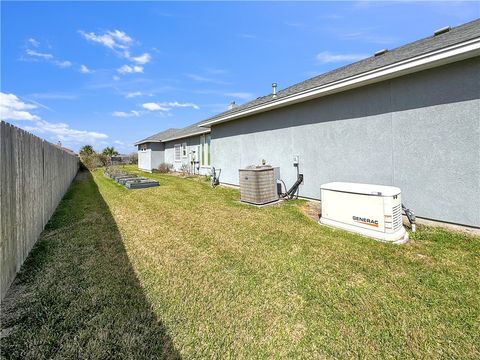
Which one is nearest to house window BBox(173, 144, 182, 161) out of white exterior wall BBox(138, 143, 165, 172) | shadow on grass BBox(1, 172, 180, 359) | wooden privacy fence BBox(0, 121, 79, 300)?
white exterior wall BBox(138, 143, 165, 172)

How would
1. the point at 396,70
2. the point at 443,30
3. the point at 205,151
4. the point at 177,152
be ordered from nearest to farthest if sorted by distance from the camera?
1. the point at 396,70
2. the point at 443,30
3. the point at 205,151
4. the point at 177,152

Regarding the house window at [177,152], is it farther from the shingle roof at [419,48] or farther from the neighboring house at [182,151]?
the shingle roof at [419,48]

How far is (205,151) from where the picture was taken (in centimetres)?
1530

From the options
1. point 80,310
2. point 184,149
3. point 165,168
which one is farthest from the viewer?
point 165,168

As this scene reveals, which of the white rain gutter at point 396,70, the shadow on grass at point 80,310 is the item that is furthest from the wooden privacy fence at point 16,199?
the white rain gutter at point 396,70

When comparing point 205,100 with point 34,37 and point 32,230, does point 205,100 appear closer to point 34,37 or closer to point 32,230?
point 34,37

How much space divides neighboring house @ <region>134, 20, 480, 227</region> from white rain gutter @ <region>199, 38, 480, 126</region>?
16 mm

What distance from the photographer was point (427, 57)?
4.33 m

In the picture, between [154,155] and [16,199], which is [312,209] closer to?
[16,199]

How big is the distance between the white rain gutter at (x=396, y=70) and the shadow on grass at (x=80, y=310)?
5.84 m

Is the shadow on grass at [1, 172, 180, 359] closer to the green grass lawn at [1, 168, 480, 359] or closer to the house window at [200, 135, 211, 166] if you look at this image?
the green grass lawn at [1, 168, 480, 359]

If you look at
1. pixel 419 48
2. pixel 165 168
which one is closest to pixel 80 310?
pixel 419 48

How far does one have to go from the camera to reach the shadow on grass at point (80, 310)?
6.22 feet

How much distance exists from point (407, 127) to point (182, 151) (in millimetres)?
15802
